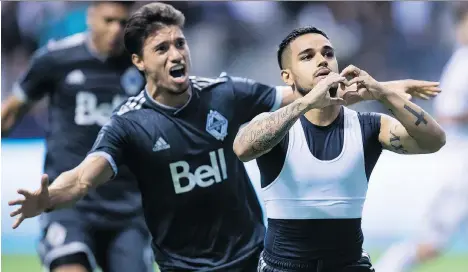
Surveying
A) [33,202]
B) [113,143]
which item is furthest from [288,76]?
[33,202]

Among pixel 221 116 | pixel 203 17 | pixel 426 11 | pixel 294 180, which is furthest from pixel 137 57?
pixel 426 11

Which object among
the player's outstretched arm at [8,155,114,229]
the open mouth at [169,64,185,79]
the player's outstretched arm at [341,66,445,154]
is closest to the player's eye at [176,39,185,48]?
the open mouth at [169,64,185,79]

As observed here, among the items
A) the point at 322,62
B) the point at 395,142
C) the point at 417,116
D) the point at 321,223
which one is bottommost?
the point at 321,223

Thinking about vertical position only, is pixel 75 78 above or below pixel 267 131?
above

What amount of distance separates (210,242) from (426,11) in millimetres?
3807

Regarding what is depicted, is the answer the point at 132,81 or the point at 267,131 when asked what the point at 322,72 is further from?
the point at 132,81

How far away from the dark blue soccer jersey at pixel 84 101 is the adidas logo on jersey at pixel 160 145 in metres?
1.18

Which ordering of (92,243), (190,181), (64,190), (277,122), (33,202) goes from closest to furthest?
1. (277,122)
2. (33,202)
3. (64,190)
4. (190,181)
5. (92,243)

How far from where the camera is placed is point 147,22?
15.3 feet

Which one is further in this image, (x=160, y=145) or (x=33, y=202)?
(x=160, y=145)

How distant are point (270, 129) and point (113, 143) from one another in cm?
107

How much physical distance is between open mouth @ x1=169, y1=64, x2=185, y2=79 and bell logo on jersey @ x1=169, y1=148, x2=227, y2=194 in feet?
1.31

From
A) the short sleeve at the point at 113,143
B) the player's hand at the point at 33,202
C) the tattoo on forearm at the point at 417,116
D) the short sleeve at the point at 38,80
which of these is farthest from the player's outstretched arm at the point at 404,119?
the short sleeve at the point at 38,80

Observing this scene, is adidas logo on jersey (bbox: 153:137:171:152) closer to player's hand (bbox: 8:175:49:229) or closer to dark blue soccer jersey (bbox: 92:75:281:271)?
dark blue soccer jersey (bbox: 92:75:281:271)
